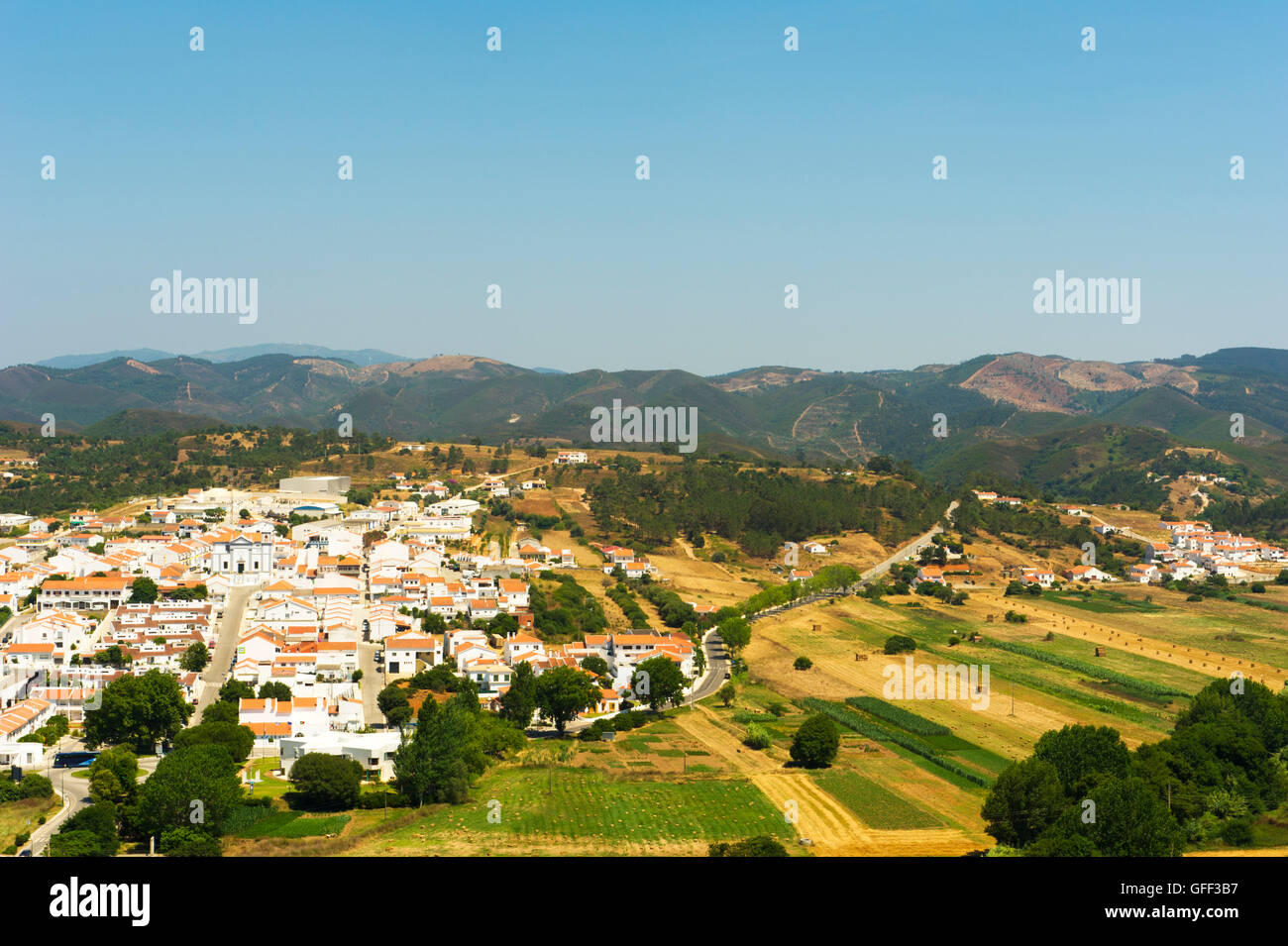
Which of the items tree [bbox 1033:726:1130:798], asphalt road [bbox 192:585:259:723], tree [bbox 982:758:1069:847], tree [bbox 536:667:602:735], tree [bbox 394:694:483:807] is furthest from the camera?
asphalt road [bbox 192:585:259:723]

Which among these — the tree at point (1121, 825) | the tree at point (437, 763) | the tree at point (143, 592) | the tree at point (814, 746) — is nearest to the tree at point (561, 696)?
the tree at point (437, 763)

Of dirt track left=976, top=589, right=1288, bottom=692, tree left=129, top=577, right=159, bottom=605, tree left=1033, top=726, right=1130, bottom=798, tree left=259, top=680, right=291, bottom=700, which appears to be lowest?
dirt track left=976, top=589, right=1288, bottom=692

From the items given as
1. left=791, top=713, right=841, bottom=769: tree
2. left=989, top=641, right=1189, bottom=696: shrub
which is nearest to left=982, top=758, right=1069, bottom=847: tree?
left=791, top=713, right=841, bottom=769: tree

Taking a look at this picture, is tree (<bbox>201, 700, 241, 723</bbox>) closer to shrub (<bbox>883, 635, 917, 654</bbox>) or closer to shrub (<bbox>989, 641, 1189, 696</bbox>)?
shrub (<bbox>883, 635, 917, 654</bbox>)

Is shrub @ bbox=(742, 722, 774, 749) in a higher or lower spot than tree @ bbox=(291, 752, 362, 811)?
lower

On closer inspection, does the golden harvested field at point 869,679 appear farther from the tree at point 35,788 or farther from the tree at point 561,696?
the tree at point 35,788
